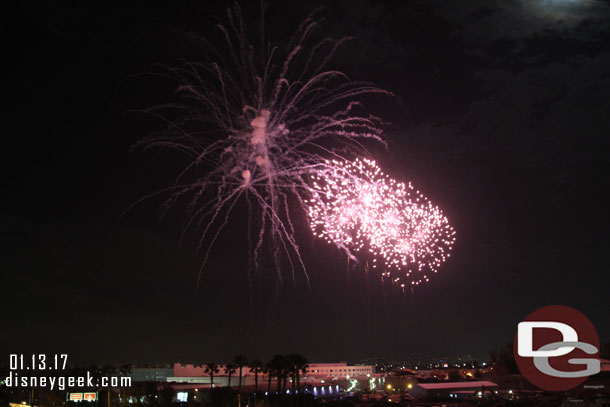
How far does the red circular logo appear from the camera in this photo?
6329cm

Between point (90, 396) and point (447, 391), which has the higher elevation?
point (90, 396)

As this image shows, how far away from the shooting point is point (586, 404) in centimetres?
4962

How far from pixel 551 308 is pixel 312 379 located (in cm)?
6216

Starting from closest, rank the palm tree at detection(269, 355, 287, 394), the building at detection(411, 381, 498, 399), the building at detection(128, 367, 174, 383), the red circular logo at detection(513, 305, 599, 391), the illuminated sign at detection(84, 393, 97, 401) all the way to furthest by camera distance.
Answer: the illuminated sign at detection(84, 393, 97, 401), the red circular logo at detection(513, 305, 599, 391), the palm tree at detection(269, 355, 287, 394), the building at detection(411, 381, 498, 399), the building at detection(128, 367, 174, 383)

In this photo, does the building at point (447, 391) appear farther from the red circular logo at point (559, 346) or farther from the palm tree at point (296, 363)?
the palm tree at point (296, 363)

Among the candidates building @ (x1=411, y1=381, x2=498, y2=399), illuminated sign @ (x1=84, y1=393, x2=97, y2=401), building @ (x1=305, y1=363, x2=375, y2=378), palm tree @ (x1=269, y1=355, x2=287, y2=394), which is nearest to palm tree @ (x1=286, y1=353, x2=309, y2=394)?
palm tree @ (x1=269, y1=355, x2=287, y2=394)

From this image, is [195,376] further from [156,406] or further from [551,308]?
[551,308]

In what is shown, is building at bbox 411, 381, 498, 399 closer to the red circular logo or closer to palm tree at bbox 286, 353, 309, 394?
the red circular logo

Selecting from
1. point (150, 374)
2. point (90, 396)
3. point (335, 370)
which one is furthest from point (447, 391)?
point (150, 374)

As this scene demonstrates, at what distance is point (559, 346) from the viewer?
6900cm

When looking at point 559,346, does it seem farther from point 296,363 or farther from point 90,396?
point 90,396

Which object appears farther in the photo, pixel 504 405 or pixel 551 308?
pixel 551 308

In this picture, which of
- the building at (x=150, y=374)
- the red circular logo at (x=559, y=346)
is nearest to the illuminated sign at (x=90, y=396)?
the red circular logo at (x=559, y=346)

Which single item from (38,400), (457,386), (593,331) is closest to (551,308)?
(593,331)
